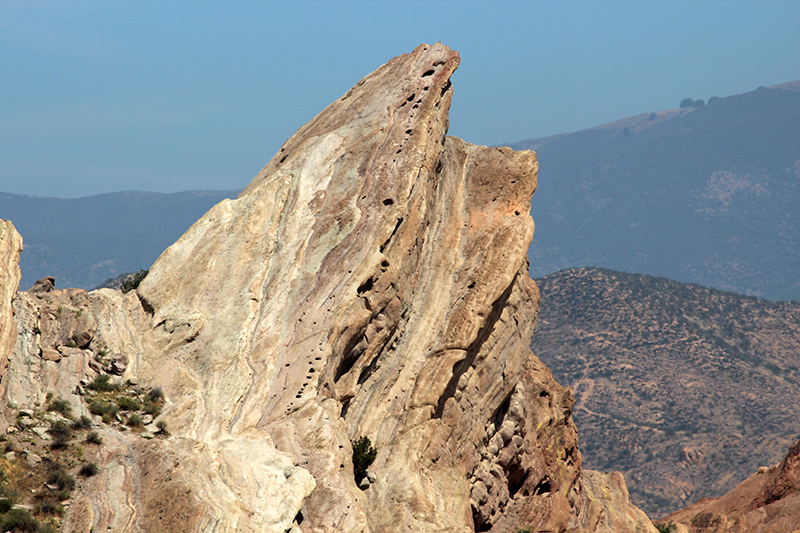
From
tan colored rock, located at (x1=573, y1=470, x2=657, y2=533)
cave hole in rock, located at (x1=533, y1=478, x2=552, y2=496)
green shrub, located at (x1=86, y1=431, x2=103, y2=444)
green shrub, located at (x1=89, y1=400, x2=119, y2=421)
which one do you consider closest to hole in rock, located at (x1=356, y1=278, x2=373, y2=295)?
green shrub, located at (x1=89, y1=400, x2=119, y2=421)

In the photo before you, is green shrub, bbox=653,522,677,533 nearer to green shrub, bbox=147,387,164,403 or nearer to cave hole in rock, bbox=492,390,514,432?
cave hole in rock, bbox=492,390,514,432

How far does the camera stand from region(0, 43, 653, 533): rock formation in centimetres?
2742

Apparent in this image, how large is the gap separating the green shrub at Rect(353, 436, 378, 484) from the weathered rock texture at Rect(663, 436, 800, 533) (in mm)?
29758

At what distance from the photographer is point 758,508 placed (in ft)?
179

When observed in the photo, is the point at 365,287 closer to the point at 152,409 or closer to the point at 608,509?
the point at 152,409

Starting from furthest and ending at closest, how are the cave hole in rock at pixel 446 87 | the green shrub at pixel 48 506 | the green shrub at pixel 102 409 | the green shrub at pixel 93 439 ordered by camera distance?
the cave hole in rock at pixel 446 87 < the green shrub at pixel 102 409 < the green shrub at pixel 93 439 < the green shrub at pixel 48 506

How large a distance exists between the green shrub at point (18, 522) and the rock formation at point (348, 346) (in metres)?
1.16

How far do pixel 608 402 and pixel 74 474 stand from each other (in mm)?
140497

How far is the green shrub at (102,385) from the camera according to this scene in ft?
110

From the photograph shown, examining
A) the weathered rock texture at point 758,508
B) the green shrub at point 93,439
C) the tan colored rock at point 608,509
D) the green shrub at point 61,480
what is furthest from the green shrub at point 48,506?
the weathered rock texture at point 758,508

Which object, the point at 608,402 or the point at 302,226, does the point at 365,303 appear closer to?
the point at 302,226

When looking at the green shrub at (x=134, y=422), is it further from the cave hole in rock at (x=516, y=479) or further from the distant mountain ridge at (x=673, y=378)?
the distant mountain ridge at (x=673, y=378)

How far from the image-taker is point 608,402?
155 meters

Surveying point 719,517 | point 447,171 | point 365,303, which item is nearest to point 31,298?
point 365,303
